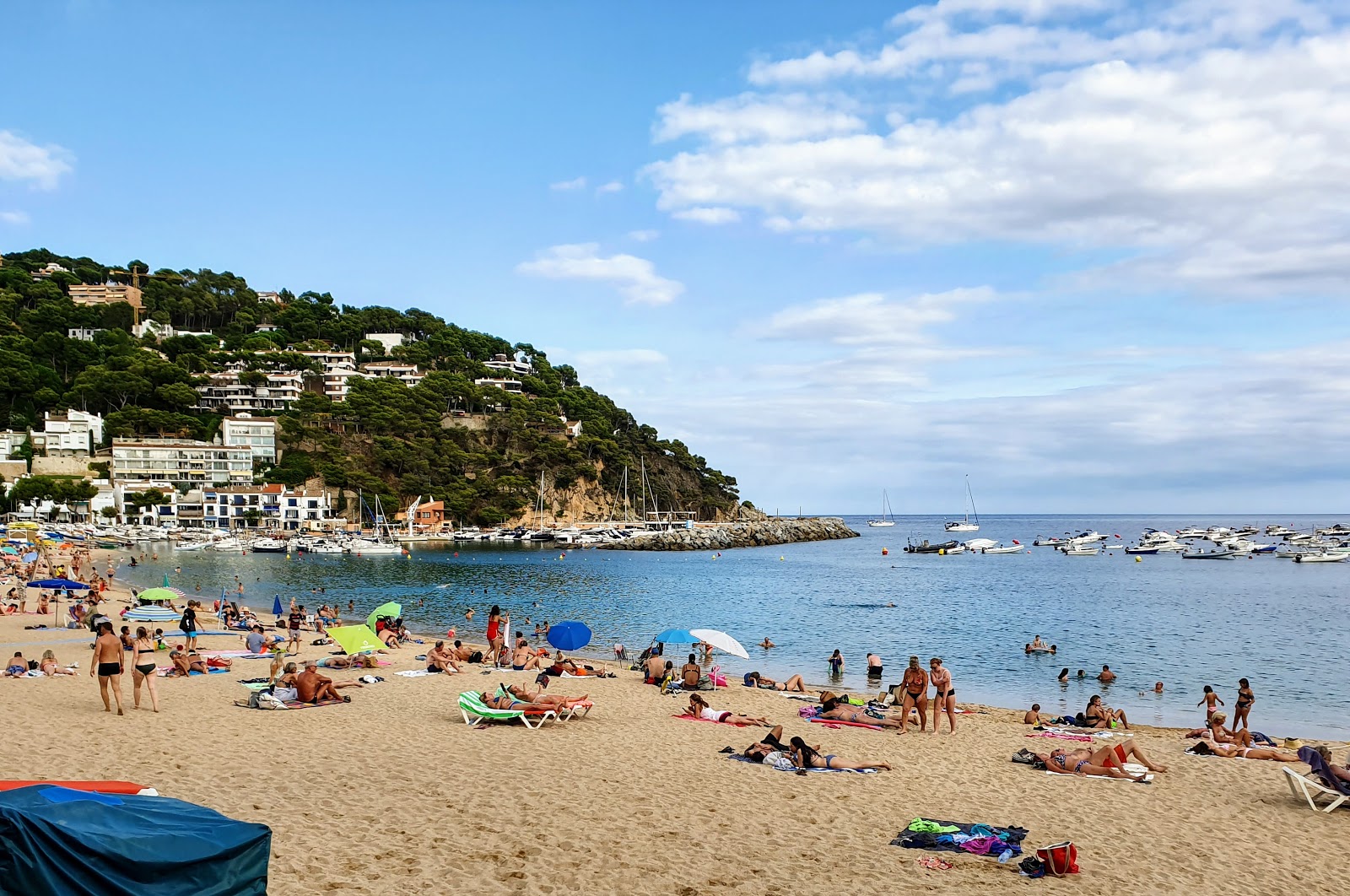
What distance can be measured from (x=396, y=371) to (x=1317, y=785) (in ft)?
472

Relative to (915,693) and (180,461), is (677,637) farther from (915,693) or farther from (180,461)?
(180,461)

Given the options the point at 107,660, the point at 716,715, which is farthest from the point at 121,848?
the point at 716,715

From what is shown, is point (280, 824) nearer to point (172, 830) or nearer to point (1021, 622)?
point (172, 830)

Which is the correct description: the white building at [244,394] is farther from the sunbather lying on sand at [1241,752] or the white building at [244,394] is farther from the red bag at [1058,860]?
the red bag at [1058,860]

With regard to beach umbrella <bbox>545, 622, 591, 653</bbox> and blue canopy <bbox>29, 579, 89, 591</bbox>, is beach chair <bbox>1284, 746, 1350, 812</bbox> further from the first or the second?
blue canopy <bbox>29, 579, 89, 591</bbox>

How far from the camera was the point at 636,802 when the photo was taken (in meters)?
9.88

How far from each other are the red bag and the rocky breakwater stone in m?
88.0

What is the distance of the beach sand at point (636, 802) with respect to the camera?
772 centimetres

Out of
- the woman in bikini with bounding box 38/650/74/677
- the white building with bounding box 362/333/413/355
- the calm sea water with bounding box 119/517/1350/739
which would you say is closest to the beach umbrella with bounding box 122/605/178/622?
the woman in bikini with bounding box 38/650/74/677

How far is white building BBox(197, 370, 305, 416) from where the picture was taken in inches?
4793

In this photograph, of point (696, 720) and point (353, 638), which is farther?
point (353, 638)

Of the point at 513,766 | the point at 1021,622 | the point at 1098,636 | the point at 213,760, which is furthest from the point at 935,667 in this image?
the point at 1021,622

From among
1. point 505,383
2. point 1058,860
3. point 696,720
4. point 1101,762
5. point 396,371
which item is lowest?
point 696,720

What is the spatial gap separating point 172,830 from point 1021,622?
37.6m
